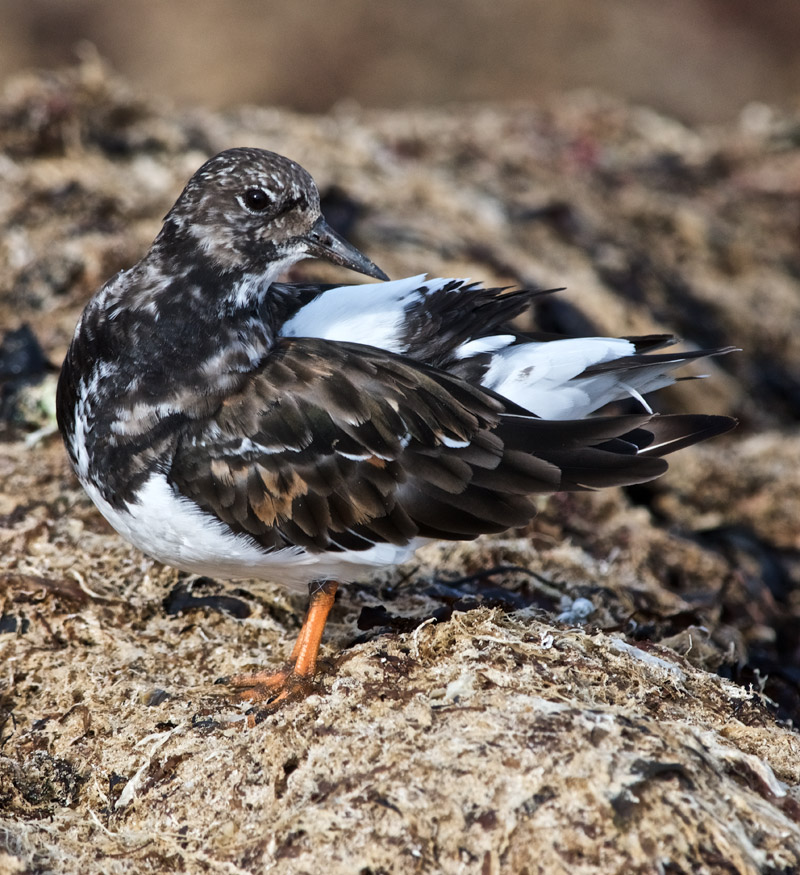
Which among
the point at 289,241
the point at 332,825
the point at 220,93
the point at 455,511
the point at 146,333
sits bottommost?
the point at 220,93

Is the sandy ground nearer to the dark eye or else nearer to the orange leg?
the orange leg

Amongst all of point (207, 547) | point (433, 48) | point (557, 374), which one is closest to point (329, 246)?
point (557, 374)

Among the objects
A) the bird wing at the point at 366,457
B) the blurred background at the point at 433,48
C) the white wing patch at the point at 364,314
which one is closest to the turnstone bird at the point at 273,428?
the bird wing at the point at 366,457

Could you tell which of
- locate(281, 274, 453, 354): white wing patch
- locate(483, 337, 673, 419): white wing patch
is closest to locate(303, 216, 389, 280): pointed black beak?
locate(281, 274, 453, 354): white wing patch

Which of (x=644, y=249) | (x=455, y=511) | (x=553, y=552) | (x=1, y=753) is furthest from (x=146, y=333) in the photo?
(x=644, y=249)

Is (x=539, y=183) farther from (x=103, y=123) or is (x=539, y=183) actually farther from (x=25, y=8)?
(x=25, y=8)

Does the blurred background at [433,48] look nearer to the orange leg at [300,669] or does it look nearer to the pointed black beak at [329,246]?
the pointed black beak at [329,246]

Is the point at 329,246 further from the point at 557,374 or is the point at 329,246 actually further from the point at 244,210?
the point at 557,374
